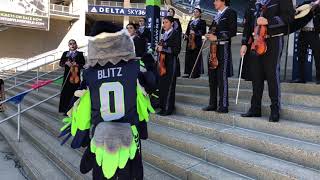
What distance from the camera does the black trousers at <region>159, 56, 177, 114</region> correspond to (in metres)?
6.18

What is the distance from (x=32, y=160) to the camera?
249 inches

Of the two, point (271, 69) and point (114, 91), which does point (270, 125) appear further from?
point (114, 91)

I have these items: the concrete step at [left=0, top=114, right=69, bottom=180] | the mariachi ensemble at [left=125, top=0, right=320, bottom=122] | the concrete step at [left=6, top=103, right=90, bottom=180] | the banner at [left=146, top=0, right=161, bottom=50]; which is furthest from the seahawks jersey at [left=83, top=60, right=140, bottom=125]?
the banner at [left=146, top=0, right=161, bottom=50]

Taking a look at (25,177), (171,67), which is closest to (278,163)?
(171,67)

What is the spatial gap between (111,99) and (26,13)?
96.6 feet

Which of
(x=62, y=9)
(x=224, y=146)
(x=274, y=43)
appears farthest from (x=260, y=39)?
(x=62, y=9)

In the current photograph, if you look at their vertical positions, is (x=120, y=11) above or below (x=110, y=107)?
above

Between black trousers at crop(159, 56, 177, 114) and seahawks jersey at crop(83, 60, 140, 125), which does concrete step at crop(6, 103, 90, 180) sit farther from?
seahawks jersey at crop(83, 60, 140, 125)

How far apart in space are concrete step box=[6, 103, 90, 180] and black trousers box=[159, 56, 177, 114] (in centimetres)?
153

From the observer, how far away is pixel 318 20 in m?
5.68

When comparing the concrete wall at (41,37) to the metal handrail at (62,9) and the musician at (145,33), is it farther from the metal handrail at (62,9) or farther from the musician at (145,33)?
the musician at (145,33)

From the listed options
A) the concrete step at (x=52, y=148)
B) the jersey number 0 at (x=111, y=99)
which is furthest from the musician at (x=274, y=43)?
the concrete step at (x=52, y=148)

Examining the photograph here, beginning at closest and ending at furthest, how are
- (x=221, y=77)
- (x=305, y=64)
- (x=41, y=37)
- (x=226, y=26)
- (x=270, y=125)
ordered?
(x=270, y=125), (x=221, y=77), (x=226, y=26), (x=305, y=64), (x=41, y=37)

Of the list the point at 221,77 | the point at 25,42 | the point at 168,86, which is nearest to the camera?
the point at 221,77
